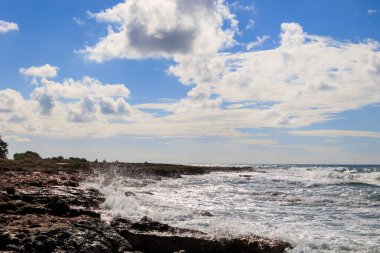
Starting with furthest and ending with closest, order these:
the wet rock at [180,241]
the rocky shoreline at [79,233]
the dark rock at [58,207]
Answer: the dark rock at [58,207] < the wet rock at [180,241] < the rocky shoreline at [79,233]

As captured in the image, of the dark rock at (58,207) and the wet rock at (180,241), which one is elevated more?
the dark rock at (58,207)

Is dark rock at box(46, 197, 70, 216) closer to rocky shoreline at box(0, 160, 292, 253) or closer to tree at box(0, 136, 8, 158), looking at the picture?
rocky shoreline at box(0, 160, 292, 253)

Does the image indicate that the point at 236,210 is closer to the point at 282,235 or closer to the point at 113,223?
the point at 282,235

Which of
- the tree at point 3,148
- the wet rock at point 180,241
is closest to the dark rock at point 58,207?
the wet rock at point 180,241

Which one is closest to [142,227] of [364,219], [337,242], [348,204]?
[337,242]

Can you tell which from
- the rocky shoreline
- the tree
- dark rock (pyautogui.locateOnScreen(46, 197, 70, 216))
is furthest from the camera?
the tree

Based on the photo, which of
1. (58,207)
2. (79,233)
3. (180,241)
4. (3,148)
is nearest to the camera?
(79,233)

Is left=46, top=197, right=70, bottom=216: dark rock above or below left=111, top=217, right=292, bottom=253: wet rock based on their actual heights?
above

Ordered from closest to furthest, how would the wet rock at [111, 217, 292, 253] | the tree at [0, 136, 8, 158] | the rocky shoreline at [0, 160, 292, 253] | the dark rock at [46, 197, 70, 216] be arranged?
the rocky shoreline at [0, 160, 292, 253] < the wet rock at [111, 217, 292, 253] < the dark rock at [46, 197, 70, 216] < the tree at [0, 136, 8, 158]

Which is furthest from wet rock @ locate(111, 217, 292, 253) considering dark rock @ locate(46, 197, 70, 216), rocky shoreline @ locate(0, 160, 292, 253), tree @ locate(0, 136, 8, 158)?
tree @ locate(0, 136, 8, 158)

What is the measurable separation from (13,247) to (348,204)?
72.6 ft

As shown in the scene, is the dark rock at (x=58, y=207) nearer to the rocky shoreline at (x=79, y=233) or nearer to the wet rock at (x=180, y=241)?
the rocky shoreline at (x=79, y=233)

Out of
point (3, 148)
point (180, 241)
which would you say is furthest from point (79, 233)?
point (3, 148)

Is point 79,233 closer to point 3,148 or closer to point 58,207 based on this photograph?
point 58,207
